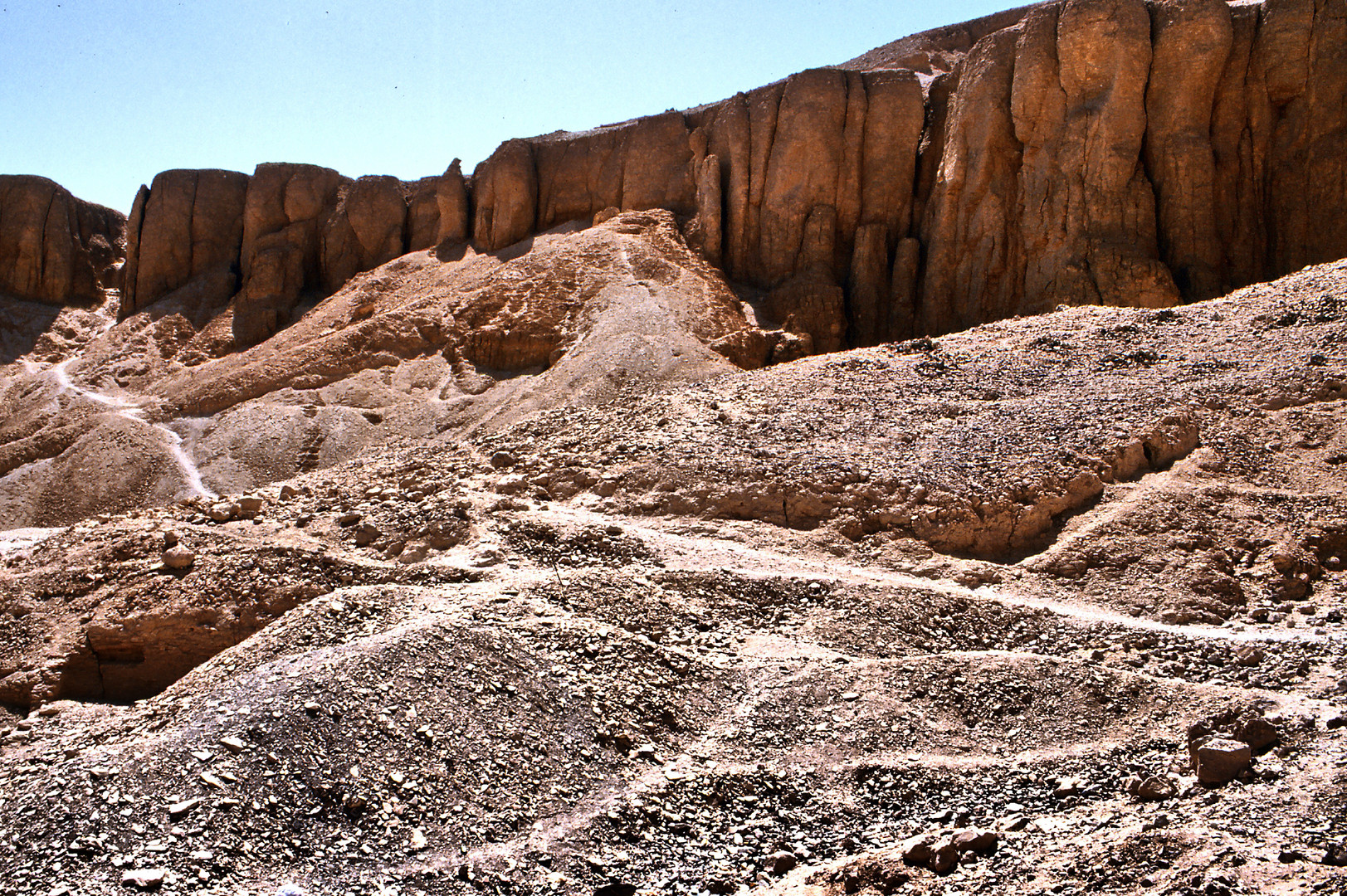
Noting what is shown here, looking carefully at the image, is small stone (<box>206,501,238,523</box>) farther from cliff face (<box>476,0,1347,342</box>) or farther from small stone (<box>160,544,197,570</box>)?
cliff face (<box>476,0,1347,342</box>)

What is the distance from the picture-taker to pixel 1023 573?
1219cm

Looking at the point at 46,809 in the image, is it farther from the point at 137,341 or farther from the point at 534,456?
the point at 137,341

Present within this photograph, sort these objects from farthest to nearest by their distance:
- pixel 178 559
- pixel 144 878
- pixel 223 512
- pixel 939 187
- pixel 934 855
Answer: pixel 939 187 < pixel 223 512 < pixel 178 559 < pixel 144 878 < pixel 934 855

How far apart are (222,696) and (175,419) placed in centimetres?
1887

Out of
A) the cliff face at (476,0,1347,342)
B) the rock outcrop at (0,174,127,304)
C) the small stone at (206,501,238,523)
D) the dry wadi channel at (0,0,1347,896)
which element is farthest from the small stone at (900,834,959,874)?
the rock outcrop at (0,174,127,304)

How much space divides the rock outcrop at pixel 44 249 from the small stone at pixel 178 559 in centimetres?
2745

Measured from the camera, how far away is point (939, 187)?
23188 mm

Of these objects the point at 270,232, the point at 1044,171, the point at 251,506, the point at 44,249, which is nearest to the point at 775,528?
the point at 251,506

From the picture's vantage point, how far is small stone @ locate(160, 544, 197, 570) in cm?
1252

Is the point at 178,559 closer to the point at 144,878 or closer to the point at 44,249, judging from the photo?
the point at 144,878

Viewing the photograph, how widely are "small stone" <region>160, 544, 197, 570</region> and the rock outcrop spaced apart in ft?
90.0

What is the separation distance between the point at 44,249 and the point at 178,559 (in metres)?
28.7

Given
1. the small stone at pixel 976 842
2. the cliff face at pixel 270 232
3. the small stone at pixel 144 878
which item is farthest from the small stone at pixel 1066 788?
the cliff face at pixel 270 232

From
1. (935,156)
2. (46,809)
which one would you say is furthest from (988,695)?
(935,156)
